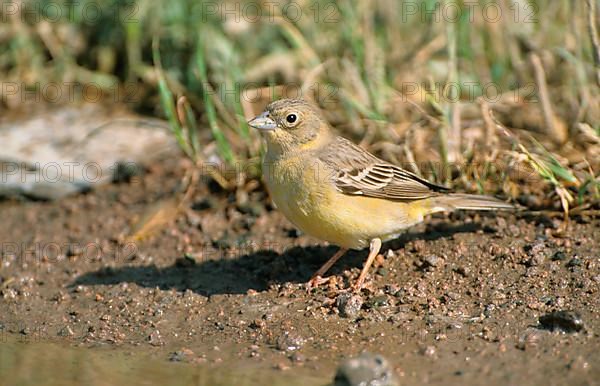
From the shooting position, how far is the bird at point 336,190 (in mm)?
6297

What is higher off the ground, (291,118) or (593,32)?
(593,32)

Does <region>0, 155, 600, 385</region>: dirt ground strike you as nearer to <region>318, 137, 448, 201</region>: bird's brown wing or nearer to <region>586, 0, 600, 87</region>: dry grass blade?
<region>318, 137, 448, 201</region>: bird's brown wing

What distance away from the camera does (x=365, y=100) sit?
8.26 metres

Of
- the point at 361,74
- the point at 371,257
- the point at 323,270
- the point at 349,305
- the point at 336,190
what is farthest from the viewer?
the point at 361,74

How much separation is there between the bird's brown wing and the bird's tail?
0.08m

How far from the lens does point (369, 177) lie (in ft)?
21.9

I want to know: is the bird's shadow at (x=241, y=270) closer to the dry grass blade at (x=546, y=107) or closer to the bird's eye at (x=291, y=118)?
the bird's eye at (x=291, y=118)

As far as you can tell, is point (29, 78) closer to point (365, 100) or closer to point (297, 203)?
point (365, 100)

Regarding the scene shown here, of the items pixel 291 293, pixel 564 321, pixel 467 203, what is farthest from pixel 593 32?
pixel 291 293

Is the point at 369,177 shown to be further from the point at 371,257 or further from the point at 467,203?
the point at 467,203

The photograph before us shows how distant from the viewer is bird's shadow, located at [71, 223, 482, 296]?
22.7ft

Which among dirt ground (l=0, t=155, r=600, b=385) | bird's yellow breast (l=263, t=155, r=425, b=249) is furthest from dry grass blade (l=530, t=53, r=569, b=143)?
bird's yellow breast (l=263, t=155, r=425, b=249)

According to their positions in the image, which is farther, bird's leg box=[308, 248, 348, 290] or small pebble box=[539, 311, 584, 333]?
bird's leg box=[308, 248, 348, 290]

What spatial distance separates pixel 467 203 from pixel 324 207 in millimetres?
1111
